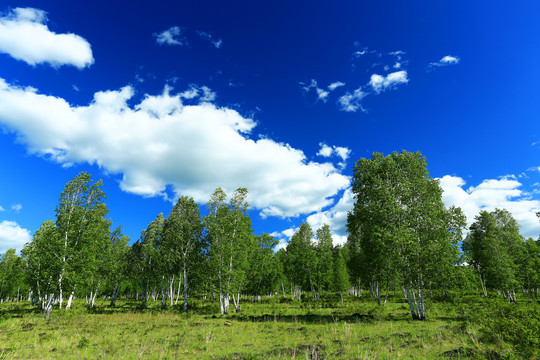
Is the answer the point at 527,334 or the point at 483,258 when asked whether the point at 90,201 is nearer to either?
the point at 527,334

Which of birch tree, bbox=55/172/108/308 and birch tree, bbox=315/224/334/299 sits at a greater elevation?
birch tree, bbox=55/172/108/308

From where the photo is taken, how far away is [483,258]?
47.5m

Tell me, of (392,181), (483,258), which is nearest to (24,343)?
(392,181)

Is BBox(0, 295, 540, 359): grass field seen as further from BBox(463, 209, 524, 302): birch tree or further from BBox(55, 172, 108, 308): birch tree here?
BBox(463, 209, 524, 302): birch tree

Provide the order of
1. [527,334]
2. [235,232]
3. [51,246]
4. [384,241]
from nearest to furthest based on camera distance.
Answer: [527,334] < [384,241] < [51,246] < [235,232]

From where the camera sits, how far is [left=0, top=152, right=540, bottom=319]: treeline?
2306 centimetres

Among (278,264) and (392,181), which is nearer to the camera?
(392,181)

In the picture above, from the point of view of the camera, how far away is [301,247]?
5669cm

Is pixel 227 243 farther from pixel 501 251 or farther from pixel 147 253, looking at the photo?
pixel 501 251

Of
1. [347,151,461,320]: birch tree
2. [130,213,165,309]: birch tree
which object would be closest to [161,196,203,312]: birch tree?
[130,213,165,309]: birch tree

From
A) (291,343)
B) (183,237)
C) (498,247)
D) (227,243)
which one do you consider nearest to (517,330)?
(291,343)

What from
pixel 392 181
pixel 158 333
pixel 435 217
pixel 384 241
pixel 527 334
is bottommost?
pixel 158 333

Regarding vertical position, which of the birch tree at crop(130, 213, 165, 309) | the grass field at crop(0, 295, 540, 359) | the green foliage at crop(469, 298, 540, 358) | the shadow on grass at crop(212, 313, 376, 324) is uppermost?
the birch tree at crop(130, 213, 165, 309)

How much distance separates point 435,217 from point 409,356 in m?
15.2
